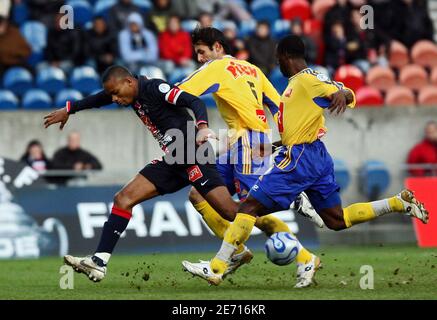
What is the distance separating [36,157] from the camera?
16.2m

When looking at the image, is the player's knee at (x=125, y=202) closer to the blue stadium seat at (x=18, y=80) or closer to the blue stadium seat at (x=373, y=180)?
the blue stadium seat at (x=373, y=180)

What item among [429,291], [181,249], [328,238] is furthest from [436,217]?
[429,291]

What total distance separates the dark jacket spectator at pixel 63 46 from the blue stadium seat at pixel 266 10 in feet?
12.2

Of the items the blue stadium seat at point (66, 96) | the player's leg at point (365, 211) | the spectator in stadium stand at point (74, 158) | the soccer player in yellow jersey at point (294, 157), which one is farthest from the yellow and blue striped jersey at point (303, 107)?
the blue stadium seat at point (66, 96)

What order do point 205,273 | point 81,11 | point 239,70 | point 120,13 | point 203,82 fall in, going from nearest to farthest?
1. point 205,273
2. point 203,82
3. point 239,70
4. point 120,13
5. point 81,11

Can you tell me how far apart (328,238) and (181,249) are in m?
2.40

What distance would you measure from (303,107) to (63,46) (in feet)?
30.4

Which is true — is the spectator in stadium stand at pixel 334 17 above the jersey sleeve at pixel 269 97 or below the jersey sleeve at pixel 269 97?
above

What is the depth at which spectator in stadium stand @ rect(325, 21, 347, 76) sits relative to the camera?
745 inches

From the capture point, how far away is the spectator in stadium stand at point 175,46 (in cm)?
1881

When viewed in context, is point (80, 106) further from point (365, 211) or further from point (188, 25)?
point (188, 25)

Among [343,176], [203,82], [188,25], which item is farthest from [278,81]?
[203,82]

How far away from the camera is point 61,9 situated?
1911 cm

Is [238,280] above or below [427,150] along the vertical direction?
below
